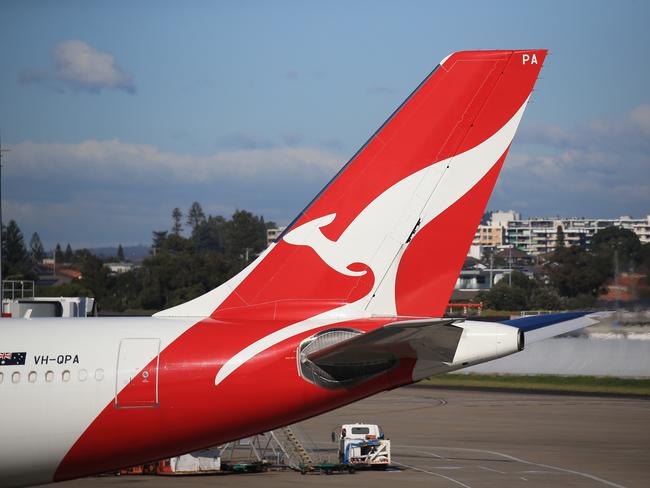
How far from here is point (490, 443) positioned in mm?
39875

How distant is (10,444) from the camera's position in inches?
688

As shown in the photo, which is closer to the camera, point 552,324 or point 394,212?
point 394,212

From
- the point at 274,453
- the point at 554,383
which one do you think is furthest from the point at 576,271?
the point at 274,453

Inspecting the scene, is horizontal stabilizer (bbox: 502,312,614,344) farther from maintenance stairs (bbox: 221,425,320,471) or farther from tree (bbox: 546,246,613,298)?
tree (bbox: 546,246,613,298)

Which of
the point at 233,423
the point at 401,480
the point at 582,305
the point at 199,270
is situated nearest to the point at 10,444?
the point at 233,423

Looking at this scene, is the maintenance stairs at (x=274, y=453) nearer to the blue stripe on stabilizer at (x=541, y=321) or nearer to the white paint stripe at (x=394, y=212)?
the blue stripe on stabilizer at (x=541, y=321)

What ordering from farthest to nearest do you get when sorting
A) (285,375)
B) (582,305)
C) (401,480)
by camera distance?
(582,305)
(401,480)
(285,375)

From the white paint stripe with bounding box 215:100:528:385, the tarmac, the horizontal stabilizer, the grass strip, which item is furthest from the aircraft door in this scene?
the grass strip

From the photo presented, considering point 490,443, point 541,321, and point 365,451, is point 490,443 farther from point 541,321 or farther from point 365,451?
point 541,321

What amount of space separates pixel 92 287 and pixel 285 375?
141 m

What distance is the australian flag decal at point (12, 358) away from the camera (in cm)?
1783

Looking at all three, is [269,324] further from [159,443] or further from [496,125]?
[496,125]

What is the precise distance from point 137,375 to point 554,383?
54328mm

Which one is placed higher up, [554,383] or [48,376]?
[48,376]
